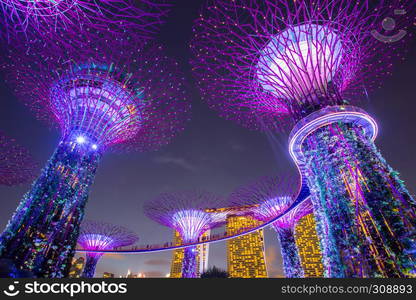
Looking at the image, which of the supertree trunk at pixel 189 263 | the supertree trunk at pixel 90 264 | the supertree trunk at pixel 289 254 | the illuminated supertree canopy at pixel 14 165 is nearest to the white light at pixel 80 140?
the illuminated supertree canopy at pixel 14 165

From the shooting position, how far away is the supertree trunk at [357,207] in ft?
21.5

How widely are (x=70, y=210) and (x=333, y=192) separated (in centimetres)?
1205

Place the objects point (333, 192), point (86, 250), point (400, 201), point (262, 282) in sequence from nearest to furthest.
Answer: point (262, 282) < point (400, 201) < point (333, 192) < point (86, 250)

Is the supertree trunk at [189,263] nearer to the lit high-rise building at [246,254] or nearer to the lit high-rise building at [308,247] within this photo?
the lit high-rise building at [246,254]

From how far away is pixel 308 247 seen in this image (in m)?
64.6

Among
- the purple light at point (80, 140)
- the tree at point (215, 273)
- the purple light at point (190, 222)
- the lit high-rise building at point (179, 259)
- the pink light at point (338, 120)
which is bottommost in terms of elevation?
the tree at point (215, 273)

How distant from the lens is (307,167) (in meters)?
9.95

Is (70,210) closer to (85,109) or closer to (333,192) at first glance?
(85,109)

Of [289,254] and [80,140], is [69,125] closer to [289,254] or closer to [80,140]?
[80,140]

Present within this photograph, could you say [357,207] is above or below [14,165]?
below

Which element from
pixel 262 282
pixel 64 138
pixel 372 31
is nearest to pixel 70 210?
pixel 64 138

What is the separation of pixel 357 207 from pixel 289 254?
13054 mm

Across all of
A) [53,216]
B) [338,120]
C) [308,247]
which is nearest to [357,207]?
[338,120]

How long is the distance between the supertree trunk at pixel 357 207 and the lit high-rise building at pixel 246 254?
195ft
